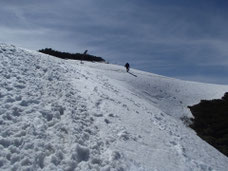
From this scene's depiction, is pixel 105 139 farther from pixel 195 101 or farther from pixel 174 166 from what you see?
pixel 195 101

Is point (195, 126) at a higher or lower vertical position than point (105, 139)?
lower

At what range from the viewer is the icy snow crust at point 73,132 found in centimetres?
765

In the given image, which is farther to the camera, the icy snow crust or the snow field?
the icy snow crust

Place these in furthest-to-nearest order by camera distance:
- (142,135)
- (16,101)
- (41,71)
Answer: (41,71), (142,135), (16,101)

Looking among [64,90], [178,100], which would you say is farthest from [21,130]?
[178,100]

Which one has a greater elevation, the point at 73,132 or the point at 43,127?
the point at 43,127

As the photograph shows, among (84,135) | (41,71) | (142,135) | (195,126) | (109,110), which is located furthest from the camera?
(195,126)

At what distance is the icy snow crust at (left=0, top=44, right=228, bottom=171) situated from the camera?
301 inches

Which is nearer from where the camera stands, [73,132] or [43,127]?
[43,127]

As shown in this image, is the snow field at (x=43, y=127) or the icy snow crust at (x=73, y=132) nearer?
the snow field at (x=43, y=127)

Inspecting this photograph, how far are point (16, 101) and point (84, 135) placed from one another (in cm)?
312

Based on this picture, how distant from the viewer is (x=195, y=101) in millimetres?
31422

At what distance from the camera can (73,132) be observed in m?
9.20

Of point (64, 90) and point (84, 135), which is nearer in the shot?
point (84, 135)
